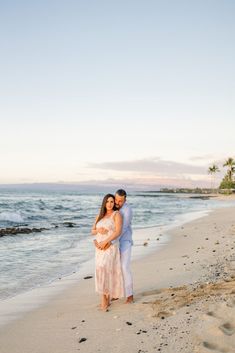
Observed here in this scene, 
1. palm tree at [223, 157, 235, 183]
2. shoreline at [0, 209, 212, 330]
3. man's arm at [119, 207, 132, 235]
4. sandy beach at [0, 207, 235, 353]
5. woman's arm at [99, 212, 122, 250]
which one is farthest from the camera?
palm tree at [223, 157, 235, 183]

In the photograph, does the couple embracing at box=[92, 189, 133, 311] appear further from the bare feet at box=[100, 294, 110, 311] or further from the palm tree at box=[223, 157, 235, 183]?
the palm tree at box=[223, 157, 235, 183]

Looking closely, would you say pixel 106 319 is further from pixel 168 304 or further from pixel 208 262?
pixel 208 262

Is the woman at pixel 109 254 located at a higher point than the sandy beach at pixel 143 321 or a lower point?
higher

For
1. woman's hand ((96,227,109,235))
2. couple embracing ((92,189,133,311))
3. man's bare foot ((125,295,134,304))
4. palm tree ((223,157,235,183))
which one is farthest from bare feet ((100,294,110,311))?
palm tree ((223,157,235,183))

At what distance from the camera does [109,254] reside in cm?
716

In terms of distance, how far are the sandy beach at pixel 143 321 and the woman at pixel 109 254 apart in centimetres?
33

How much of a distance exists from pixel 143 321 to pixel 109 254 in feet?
5.12

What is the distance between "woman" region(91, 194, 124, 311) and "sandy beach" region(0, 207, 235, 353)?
328 millimetres

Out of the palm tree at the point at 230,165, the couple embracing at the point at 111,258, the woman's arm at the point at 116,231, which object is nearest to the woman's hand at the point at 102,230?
the couple embracing at the point at 111,258

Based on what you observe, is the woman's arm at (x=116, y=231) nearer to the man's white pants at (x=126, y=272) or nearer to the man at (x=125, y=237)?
the man at (x=125, y=237)

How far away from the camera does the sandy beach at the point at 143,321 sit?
5004 mm

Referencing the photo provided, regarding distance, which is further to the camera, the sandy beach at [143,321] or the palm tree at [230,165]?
the palm tree at [230,165]

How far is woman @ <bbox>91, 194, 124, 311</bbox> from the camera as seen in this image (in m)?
7.10

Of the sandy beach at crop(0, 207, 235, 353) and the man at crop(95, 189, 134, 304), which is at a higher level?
the man at crop(95, 189, 134, 304)
